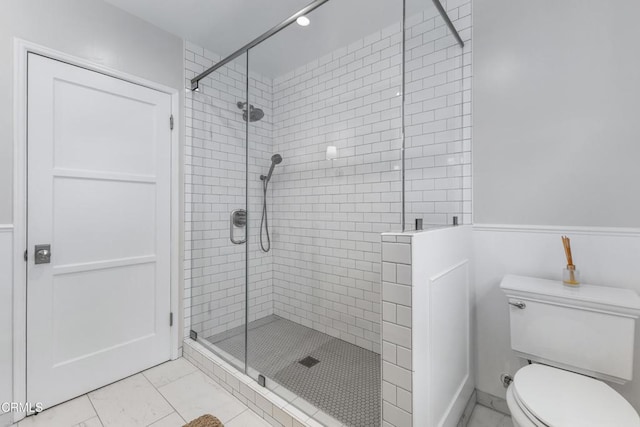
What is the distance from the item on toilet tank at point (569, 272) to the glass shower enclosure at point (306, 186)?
521 mm

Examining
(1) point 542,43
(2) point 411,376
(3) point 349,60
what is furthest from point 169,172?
(1) point 542,43

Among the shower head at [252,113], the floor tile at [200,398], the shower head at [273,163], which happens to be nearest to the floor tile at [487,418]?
the floor tile at [200,398]

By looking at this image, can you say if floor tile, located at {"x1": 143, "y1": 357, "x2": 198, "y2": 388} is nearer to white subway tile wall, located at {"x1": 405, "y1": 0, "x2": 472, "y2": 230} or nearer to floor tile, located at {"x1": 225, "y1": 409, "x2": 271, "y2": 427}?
floor tile, located at {"x1": 225, "y1": 409, "x2": 271, "y2": 427}

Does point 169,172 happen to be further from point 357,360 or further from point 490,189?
point 490,189

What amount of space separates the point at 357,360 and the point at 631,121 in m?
2.05

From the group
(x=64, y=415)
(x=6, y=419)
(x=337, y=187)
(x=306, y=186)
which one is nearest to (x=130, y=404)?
(x=64, y=415)

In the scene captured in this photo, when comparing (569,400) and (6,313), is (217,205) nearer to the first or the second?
(6,313)

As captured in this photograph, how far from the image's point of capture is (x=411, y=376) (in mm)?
1076

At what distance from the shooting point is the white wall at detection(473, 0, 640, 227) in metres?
1.35

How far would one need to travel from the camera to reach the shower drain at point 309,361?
6.57 feet

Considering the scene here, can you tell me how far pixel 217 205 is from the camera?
2363 millimetres

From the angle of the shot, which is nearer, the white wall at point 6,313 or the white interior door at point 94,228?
the white wall at point 6,313

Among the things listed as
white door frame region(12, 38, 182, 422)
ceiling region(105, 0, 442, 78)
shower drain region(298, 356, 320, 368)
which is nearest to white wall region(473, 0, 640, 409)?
ceiling region(105, 0, 442, 78)

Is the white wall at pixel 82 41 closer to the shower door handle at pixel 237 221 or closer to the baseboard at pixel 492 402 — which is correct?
the shower door handle at pixel 237 221
